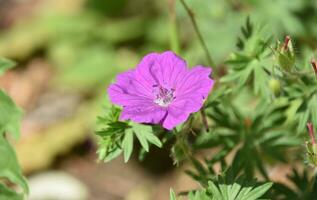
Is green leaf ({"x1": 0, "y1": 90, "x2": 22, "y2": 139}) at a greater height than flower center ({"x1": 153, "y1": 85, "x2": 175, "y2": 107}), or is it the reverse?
green leaf ({"x1": 0, "y1": 90, "x2": 22, "y2": 139})

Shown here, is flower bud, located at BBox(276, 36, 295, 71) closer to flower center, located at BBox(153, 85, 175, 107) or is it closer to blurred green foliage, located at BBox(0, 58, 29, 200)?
flower center, located at BBox(153, 85, 175, 107)

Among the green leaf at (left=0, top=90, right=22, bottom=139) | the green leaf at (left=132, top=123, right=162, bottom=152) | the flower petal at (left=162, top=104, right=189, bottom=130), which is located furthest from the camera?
the green leaf at (left=0, top=90, right=22, bottom=139)

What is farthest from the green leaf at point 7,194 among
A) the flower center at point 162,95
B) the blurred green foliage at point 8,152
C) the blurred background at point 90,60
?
the blurred background at point 90,60

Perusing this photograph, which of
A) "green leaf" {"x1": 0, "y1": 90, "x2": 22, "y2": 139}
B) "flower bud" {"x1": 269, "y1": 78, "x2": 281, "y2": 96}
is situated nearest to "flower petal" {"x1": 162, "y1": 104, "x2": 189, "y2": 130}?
"flower bud" {"x1": 269, "y1": 78, "x2": 281, "y2": 96}

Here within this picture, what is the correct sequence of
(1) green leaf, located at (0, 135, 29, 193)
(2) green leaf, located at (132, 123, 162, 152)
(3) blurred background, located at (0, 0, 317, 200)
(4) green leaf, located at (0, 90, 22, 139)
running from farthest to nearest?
(3) blurred background, located at (0, 0, 317, 200), (4) green leaf, located at (0, 90, 22, 139), (1) green leaf, located at (0, 135, 29, 193), (2) green leaf, located at (132, 123, 162, 152)

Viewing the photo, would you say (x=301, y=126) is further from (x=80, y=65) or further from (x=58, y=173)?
(x=80, y=65)

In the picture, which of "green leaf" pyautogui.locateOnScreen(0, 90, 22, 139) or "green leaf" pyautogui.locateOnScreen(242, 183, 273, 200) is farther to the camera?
"green leaf" pyautogui.locateOnScreen(0, 90, 22, 139)

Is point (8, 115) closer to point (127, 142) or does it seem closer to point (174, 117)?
point (127, 142)

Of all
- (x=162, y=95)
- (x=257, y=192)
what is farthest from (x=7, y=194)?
(x=257, y=192)
